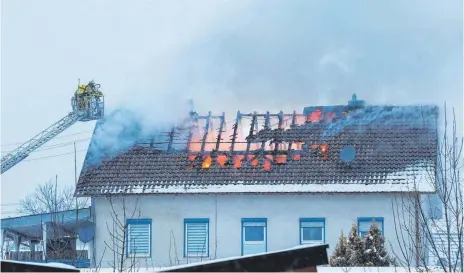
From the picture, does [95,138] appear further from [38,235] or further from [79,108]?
[79,108]

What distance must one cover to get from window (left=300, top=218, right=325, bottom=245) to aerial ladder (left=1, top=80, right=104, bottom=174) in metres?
12.6

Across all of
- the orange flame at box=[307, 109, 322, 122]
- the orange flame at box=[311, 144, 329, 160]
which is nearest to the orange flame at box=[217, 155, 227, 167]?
the orange flame at box=[311, 144, 329, 160]

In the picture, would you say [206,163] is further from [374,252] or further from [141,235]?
[374,252]

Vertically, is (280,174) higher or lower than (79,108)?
lower

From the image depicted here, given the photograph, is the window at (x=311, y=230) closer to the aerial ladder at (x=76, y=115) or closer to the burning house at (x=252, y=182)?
the burning house at (x=252, y=182)

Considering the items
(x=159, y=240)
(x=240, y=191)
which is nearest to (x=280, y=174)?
(x=240, y=191)

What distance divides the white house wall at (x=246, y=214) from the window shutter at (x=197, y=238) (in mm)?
188

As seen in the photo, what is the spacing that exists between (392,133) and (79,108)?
1452cm

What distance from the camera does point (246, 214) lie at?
3109 cm

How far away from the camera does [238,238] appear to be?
30.9 metres

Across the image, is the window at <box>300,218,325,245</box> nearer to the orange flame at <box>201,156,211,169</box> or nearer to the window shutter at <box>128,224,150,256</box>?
the orange flame at <box>201,156,211,169</box>

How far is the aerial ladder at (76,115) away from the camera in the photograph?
41.9 m

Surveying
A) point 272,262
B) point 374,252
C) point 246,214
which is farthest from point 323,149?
point 272,262

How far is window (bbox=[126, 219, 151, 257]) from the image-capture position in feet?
101
